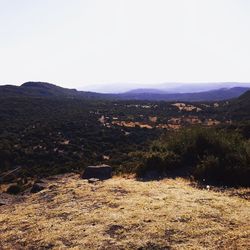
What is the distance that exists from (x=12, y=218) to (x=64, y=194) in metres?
2.36

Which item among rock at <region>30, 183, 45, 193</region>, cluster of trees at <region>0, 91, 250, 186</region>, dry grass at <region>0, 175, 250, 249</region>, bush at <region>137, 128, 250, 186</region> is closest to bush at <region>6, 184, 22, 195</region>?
rock at <region>30, 183, 45, 193</region>

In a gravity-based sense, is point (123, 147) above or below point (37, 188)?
below

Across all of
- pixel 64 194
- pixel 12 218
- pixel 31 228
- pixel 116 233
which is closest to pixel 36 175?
pixel 64 194

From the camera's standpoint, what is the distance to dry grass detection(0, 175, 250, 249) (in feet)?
31.4

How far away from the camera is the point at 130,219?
11.0m

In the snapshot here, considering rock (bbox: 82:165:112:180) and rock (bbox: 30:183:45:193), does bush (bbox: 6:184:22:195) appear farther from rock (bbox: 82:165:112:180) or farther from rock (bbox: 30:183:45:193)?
rock (bbox: 82:165:112:180)

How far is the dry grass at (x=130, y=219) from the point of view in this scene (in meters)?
9.57

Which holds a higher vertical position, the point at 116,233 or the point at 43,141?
the point at 116,233

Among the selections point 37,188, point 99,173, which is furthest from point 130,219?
point 37,188

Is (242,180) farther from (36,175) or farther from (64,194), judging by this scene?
(36,175)

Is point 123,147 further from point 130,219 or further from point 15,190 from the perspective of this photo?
point 130,219

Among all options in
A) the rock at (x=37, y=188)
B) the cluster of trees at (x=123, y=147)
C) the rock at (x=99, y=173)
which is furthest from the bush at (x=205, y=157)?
the rock at (x=37, y=188)

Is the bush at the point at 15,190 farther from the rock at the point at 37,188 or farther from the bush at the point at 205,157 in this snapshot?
the bush at the point at 205,157

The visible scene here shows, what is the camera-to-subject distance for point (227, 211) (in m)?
11.1
